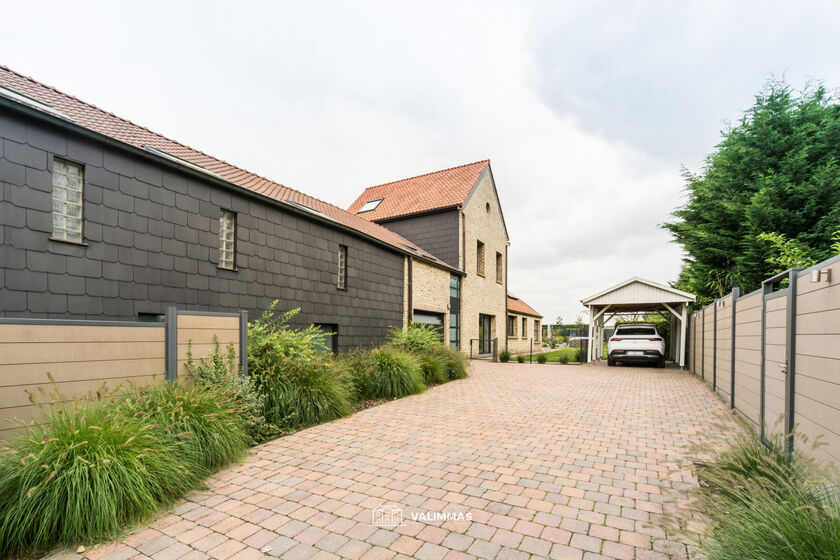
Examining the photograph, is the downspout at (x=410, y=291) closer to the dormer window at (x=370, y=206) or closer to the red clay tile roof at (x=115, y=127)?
the red clay tile roof at (x=115, y=127)

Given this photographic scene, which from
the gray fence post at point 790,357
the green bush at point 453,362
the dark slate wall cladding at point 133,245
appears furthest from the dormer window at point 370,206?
the gray fence post at point 790,357

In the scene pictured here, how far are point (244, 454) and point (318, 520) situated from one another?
74.5 inches

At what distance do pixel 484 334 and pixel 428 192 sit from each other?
8400 millimetres

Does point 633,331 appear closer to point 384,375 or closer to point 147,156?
point 384,375

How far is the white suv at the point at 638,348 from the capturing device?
45.3ft

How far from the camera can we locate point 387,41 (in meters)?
8.21

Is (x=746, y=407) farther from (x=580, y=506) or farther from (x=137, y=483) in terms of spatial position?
(x=137, y=483)

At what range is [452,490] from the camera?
3428mm

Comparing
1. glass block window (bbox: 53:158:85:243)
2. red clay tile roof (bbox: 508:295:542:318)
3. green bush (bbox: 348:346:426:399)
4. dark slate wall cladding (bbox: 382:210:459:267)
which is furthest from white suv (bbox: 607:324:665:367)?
glass block window (bbox: 53:158:85:243)

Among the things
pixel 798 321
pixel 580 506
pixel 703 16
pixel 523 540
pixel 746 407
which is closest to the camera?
pixel 523 540

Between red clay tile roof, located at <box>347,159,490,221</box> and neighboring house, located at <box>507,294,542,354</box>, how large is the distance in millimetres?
9867

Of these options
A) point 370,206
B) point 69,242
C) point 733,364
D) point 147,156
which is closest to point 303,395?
point 69,242

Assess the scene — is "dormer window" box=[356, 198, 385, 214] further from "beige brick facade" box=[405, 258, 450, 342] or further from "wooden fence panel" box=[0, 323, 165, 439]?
"wooden fence panel" box=[0, 323, 165, 439]

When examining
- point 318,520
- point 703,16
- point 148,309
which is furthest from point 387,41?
point 318,520
